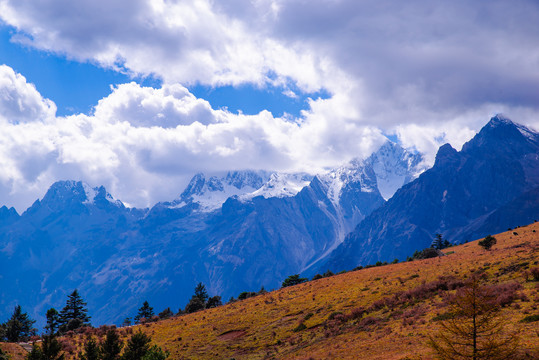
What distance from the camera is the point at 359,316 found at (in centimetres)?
4525

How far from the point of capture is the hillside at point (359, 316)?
34.5 meters

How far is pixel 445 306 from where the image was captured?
39.6 meters

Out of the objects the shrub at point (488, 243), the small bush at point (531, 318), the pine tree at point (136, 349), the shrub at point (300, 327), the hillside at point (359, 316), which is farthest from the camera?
the shrub at point (488, 243)

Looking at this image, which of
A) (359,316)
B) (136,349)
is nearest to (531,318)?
(359,316)

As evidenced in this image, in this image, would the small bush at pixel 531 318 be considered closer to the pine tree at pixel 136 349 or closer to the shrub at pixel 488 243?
the pine tree at pixel 136 349

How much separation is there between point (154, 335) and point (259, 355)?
22419 mm

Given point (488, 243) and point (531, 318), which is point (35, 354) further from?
point (488, 243)

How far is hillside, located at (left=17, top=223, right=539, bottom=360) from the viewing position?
1359 inches

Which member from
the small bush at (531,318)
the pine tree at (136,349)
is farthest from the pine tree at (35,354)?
the small bush at (531,318)

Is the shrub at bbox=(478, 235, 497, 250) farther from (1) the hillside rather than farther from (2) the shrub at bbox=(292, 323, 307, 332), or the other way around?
(2) the shrub at bbox=(292, 323, 307, 332)

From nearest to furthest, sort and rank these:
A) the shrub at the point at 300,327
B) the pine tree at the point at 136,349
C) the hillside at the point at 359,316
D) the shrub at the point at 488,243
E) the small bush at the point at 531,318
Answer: the small bush at the point at 531,318, the hillside at the point at 359,316, the pine tree at the point at 136,349, the shrub at the point at 300,327, the shrub at the point at 488,243

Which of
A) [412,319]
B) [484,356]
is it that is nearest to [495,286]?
[412,319]

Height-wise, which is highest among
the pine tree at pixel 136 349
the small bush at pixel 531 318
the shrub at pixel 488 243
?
the shrub at pixel 488 243

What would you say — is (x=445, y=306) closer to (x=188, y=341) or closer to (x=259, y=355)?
(x=259, y=355)
